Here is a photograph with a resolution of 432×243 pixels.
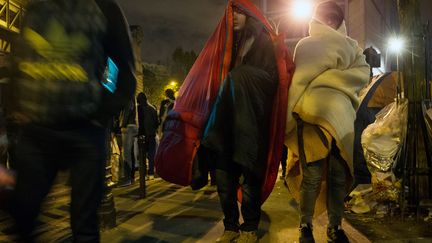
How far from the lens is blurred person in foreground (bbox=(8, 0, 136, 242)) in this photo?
6.53 feet

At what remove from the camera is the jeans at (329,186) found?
3426 millimetres

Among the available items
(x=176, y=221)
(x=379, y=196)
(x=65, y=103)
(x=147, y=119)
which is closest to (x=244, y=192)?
(x=176, y=221)

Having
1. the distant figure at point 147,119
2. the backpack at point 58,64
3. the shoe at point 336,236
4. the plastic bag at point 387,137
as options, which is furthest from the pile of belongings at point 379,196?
the distant figure at point 147,119

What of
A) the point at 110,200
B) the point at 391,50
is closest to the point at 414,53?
the point at 110,200

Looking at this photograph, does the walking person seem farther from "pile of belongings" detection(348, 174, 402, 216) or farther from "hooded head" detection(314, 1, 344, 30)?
"pile of belongings" detection(348, 174, 402, 216)

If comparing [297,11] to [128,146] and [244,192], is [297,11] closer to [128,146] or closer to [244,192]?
[128,146]

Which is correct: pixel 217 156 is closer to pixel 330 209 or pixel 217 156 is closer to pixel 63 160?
pixel 330 209

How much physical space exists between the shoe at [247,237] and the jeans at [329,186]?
1.46 ft

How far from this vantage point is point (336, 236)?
351 cm

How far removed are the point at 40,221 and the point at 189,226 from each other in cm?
239

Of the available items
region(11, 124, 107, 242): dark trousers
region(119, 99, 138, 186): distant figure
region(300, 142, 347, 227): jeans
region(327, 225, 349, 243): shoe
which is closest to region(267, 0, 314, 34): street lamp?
region(119, 99, 138, 186): distant figure

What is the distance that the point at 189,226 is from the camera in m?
4.33

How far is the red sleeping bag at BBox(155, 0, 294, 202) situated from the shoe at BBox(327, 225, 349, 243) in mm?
664

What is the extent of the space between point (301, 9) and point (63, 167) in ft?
44.3
